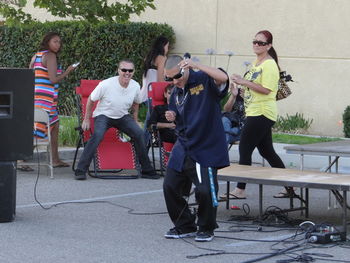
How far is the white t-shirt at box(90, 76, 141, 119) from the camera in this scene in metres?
12.3

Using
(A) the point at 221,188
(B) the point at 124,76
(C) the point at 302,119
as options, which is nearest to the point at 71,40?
(C) the point at 302,119

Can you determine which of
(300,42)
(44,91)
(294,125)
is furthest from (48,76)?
(300,42)

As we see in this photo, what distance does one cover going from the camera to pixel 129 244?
25.5ft

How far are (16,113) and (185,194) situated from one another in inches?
78.1

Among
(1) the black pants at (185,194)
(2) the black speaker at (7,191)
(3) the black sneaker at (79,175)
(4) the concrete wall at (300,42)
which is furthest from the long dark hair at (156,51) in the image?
(1) the black pants at (185,194)

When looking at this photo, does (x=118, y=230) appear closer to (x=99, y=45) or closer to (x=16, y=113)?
(x=16, y=113)

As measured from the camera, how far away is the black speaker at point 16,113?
8828 mm

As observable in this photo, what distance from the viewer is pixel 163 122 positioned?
1268 centimetres

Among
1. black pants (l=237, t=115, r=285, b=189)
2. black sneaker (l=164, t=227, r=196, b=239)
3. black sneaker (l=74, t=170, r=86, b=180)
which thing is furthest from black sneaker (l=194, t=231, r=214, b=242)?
black sneaker (l=74, t=170, r=86, b=180)

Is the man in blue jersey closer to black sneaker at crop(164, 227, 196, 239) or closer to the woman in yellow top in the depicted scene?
black sneaker at crop(164, 227, 196, 239)

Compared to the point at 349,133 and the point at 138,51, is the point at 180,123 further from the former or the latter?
the point at 138,51

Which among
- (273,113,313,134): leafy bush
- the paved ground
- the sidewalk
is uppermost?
(273,113,313,134): leafy bush

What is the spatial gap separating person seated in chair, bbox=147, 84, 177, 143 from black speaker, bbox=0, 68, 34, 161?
3.83m

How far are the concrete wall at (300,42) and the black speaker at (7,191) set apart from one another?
9.28 meters
